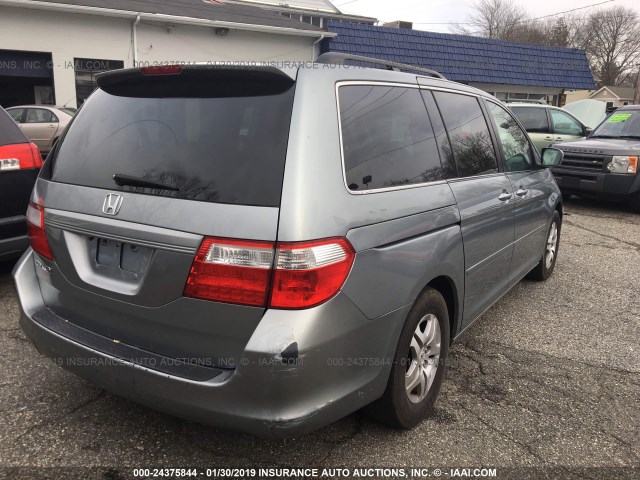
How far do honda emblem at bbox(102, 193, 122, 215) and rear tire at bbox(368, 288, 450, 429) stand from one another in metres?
1.38

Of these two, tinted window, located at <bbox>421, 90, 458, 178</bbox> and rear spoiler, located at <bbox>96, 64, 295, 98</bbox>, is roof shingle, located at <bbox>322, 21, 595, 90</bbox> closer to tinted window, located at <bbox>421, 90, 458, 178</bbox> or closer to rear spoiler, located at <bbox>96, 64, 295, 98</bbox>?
tinted window, located at <bbox>421, 90, 458, 178</bbox>

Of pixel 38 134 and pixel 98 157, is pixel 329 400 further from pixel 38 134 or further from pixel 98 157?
pixel 38 134

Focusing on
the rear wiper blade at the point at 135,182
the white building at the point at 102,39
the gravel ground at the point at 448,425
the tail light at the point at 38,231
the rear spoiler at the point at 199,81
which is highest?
the white building at the point at 102,39

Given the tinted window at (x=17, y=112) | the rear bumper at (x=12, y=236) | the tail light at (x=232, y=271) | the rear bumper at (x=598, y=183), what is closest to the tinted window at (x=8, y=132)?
the rear bumper at (x=12, y=236)

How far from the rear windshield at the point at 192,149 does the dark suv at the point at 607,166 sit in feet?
25.5

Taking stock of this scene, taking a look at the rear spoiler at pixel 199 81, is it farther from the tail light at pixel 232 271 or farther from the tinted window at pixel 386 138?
the tail light at pixel 232 271

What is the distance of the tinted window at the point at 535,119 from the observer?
11.6 m

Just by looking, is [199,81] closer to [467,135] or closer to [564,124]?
[467,135]

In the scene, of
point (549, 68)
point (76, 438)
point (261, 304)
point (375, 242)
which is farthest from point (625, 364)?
point (549, 68)

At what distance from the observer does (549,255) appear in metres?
5.25

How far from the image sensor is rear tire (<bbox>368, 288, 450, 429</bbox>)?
96.5 inches

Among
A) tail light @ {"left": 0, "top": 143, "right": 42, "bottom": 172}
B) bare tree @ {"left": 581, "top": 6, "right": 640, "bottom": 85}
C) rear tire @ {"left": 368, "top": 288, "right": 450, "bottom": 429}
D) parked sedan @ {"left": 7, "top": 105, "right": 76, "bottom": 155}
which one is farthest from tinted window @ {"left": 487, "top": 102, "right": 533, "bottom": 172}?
bare tree @ {"left": 581, "top": 6, "right": 640, "bottom": 85}

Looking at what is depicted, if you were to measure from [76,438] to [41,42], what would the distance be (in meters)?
14.0

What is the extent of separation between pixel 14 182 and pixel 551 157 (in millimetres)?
4672
